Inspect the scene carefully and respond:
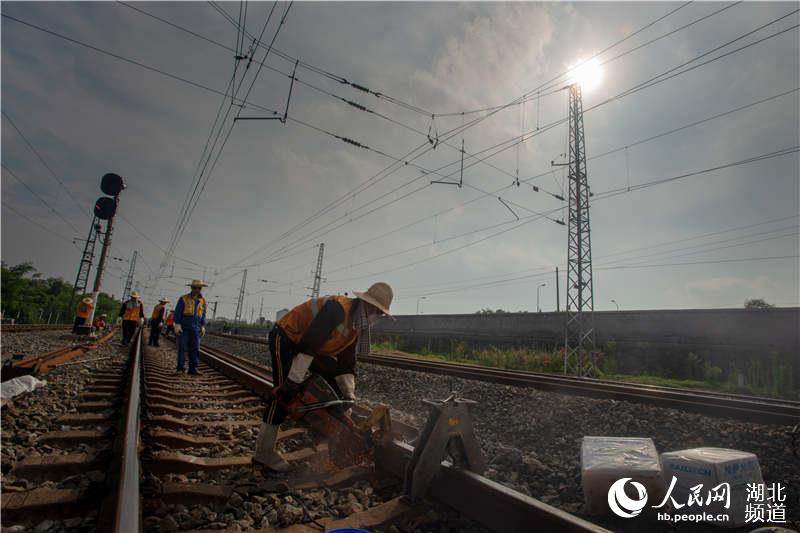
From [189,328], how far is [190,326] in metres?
0.05

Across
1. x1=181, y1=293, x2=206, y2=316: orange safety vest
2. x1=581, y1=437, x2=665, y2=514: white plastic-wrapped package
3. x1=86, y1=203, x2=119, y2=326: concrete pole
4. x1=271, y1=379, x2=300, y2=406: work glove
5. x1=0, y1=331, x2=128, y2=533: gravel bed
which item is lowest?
x1=0, y1=331, x2=128, y2=533: gravel bed

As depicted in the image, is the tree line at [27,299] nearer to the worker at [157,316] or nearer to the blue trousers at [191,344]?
the worker at [157,316]

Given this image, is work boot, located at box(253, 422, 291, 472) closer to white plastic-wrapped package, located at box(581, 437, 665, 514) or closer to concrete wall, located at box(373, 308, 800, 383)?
white plastic-wrapped package, located at box(581, 437, 665, 514)

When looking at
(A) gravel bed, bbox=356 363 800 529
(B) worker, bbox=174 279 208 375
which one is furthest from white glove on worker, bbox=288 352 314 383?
(B) worker, bbox=174 279 208 375

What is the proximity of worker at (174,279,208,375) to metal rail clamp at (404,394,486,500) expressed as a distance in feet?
24.3

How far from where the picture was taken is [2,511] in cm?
212

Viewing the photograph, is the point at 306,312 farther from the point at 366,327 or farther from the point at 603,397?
the point at 603,397

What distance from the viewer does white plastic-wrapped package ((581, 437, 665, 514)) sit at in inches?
106

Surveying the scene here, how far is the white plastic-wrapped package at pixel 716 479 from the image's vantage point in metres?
2.63

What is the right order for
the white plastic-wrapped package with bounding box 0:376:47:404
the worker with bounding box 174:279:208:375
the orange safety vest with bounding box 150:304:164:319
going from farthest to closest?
the orange safety vest with bounding box 150:304:164:319 → the worker with bounding box 174:279:208:375 → the white plastic-wrapped package with bounding box 0:376:47:404

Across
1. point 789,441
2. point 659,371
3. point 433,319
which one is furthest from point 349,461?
point 433,319

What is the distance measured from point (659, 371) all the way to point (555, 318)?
684 centimetres

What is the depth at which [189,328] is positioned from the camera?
859 centimetres

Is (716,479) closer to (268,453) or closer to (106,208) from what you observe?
(268,453)
